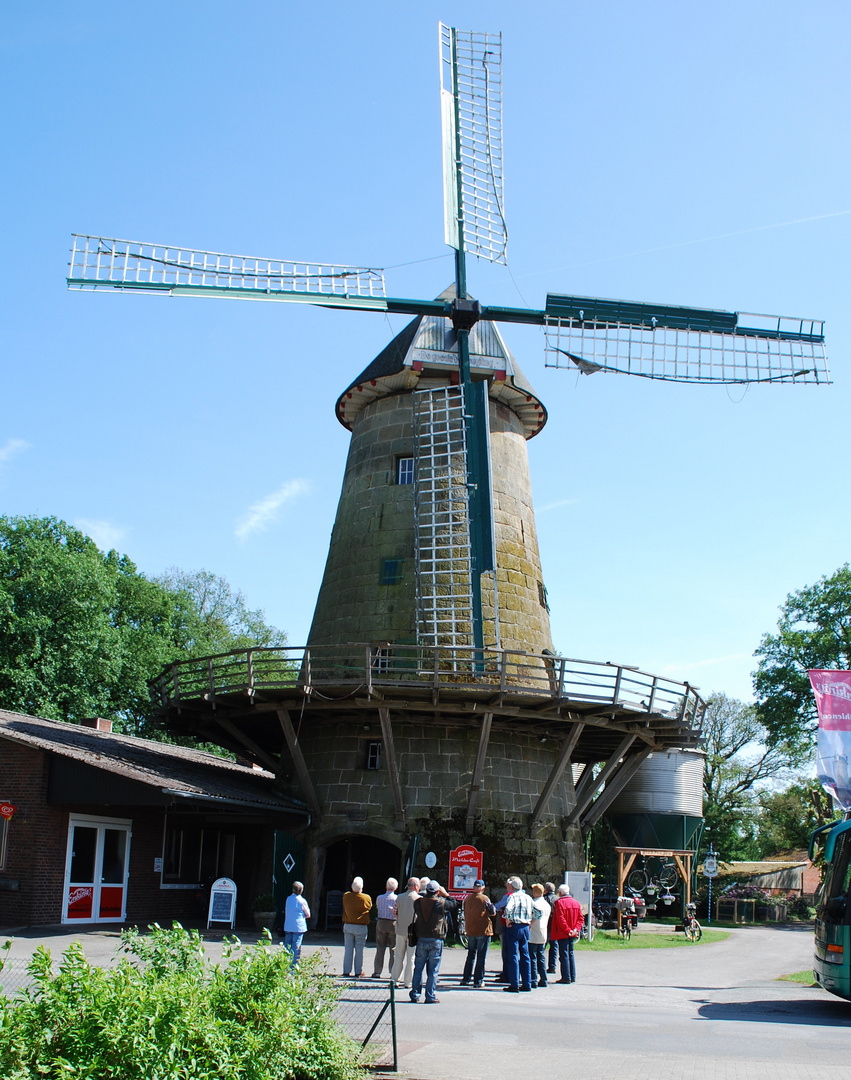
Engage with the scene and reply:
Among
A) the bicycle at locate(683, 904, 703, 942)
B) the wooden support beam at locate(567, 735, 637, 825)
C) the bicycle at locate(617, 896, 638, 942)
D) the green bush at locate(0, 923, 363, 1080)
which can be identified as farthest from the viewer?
the bicycle at locate(683, 904, 703, 942)

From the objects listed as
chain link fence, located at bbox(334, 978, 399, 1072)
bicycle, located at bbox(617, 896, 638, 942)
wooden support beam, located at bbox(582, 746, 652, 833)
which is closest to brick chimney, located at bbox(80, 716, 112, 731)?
wooden support beam, located at bbox(582, 746, 652, 833)

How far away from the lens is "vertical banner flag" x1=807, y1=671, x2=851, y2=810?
44.9 feet

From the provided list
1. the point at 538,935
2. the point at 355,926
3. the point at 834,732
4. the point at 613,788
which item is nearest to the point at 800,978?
the point at 834,732

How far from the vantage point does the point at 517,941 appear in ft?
41.8

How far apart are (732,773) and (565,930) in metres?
Result: 36.9

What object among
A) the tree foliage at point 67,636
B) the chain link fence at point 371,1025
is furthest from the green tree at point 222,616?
the chain link fence at point 371,1025

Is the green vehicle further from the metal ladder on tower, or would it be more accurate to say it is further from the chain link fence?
the metal ladder on tower

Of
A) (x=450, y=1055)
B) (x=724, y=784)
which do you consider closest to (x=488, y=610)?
(x=450, y=1055)

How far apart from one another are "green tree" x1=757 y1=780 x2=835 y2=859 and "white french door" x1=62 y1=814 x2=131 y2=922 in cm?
2695

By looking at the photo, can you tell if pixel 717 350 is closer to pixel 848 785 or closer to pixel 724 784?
pixel 848 785

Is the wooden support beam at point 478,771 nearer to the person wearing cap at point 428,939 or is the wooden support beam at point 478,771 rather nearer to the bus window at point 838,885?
the person wearing cap at point 428,939

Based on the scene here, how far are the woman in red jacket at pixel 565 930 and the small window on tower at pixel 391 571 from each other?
8.71 m

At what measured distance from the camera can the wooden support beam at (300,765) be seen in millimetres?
18938

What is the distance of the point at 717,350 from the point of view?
2241cm
